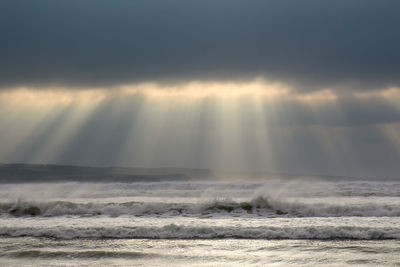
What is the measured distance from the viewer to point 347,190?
2616 cm

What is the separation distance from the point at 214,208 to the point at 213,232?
569 centimetres

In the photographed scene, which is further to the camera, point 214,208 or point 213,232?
point 214,208

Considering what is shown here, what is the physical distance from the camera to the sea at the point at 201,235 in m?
10.0

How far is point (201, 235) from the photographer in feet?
43.0

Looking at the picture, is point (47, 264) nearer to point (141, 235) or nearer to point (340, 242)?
point (141, 235)

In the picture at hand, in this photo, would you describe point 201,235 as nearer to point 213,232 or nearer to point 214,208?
point 213,232

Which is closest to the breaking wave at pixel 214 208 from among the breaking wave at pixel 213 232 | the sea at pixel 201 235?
the sea at pixel 201 235

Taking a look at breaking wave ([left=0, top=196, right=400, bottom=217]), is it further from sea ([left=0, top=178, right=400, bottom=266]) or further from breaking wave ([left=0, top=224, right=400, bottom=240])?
breaking wave ([left=0, top=224, right=400, bottom=240])

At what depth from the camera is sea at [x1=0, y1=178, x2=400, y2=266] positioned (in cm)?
1003

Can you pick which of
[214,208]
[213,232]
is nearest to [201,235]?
[213,232]

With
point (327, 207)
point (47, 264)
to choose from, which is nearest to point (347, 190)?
point (327, 207)

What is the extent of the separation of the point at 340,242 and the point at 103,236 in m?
6.94

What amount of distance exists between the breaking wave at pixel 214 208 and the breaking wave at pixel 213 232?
4460 millimetres

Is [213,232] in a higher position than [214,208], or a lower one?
lower
